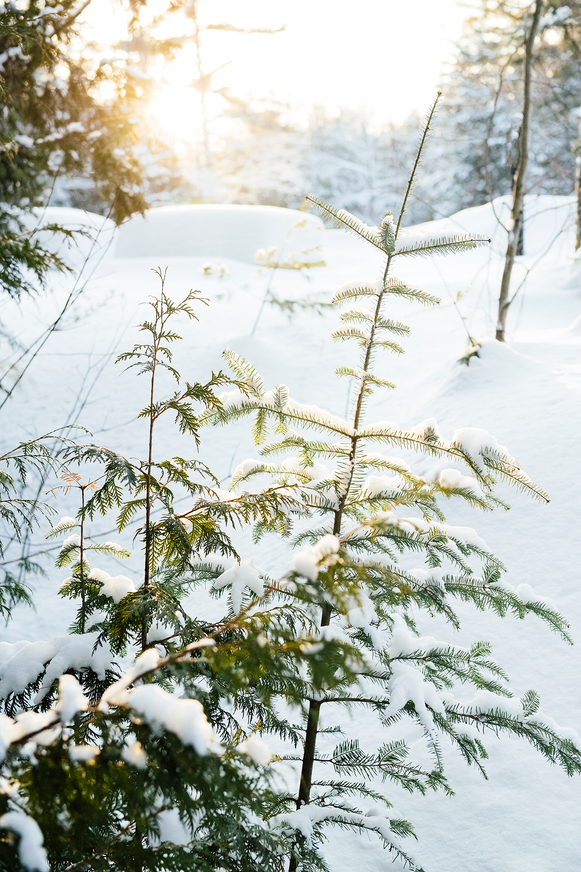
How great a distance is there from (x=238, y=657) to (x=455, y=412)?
3705mm

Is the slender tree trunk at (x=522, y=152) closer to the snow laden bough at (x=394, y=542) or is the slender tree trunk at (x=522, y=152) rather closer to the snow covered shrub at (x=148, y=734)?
the snow laden bough at (x=394, y=542)

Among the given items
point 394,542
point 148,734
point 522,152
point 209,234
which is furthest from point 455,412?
point 209,234

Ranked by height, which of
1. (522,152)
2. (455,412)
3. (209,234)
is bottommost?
(455,412)

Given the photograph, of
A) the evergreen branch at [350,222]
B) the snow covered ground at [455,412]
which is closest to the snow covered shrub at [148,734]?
the evergreen branch at [350,222]

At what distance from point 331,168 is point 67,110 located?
20266mm

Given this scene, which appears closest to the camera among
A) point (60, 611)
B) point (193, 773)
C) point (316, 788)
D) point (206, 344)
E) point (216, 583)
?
point (193, 773)

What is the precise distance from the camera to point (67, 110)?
14.4ft

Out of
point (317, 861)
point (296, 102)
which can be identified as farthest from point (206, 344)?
point (296, 102)

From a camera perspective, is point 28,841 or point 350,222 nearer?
point 28,841

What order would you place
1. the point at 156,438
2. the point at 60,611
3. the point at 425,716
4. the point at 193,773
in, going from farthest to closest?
the point at 156,438, the point at 60,611, the point at 425,716, the point at 193,773

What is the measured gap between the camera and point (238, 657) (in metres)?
0.92

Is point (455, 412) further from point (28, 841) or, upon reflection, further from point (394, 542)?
point (28, 841)

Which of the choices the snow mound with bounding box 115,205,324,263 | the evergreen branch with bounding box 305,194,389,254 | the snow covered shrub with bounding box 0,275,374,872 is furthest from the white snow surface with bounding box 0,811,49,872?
the snow mound with bounding box 115,205,324,263

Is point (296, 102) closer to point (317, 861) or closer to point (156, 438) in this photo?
point (156, 438)
